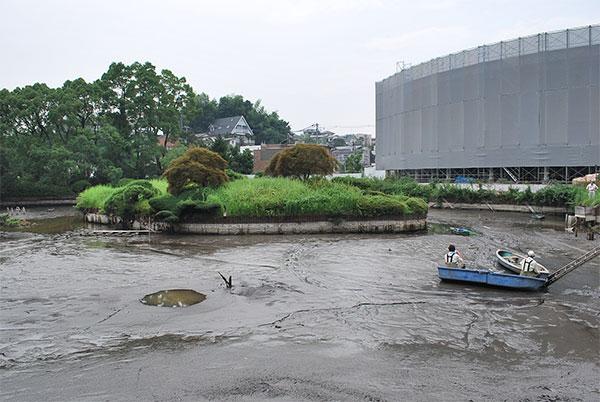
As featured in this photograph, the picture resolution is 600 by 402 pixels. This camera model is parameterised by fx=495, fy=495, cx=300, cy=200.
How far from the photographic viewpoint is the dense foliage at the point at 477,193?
35.2 metres

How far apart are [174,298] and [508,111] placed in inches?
1586

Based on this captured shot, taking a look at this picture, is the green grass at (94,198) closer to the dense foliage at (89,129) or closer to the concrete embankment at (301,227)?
the concrete embankment at (301,227)

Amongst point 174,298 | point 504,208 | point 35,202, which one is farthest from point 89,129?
point 174,298

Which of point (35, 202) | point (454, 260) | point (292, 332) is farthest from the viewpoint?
point (35, 202)

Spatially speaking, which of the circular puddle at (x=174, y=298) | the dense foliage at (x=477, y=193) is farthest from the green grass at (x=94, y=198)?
the circular puddle at (x=174, y=298)

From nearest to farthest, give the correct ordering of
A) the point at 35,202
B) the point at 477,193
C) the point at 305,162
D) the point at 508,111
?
the point at 305,162, the point at 477,193, the point at 508,111, the point at 35,202

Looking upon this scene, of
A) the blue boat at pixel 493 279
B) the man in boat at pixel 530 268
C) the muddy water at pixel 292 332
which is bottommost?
the muddy water at pixel 292 332

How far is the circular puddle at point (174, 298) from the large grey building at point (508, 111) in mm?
37810

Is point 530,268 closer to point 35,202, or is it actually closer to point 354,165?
point 35,202

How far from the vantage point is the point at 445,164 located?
51344 mm

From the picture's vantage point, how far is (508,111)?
45.5m

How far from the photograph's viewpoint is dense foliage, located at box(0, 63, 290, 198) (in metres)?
51.0

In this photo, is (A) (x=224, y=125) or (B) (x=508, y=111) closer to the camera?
(B) (x=508, y=111)

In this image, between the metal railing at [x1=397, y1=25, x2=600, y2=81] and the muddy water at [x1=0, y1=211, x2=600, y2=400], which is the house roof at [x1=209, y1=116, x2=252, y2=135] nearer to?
the metal railing at [x1=397, y1=25, x2=600, y2=81]
